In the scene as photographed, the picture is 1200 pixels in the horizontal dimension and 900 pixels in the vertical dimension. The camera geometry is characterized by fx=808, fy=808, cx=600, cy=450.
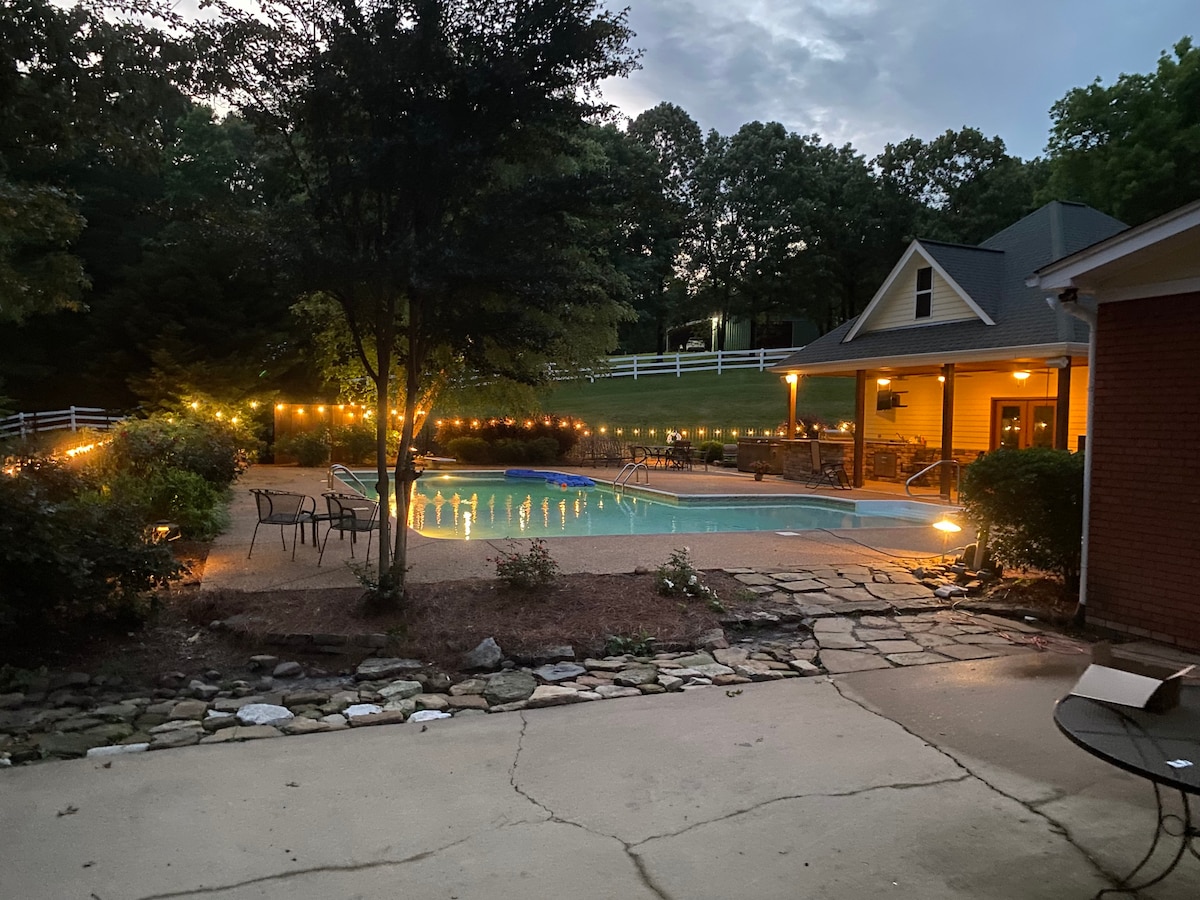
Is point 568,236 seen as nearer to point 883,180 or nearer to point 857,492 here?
point 857,492

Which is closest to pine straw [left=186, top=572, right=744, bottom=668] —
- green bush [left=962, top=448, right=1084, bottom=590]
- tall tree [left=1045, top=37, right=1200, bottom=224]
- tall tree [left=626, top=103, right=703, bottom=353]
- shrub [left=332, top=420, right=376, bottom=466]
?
green bush [left=962, top=448, right=1084, bottom=590]

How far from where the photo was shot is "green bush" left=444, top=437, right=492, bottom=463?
78.4 ft

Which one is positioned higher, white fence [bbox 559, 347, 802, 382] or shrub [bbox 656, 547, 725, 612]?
white fence [bbox 559, 347, 802, 382]

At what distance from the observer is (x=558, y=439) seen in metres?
24.2

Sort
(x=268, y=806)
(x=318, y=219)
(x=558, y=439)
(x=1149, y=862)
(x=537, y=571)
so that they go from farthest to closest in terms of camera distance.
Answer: (x=558, y=439) → (x=537, y=571) → (x=318, y=219) → (x=268, y=806) → (x=1149, y=862)

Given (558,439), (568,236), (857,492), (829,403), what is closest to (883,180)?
(829,403)

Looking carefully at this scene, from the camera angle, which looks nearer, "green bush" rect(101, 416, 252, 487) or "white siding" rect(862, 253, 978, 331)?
"green bush" rect(101, 416, 252, 487)

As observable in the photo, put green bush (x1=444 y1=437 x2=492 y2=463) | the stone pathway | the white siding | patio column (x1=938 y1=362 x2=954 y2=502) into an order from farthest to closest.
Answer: green bush (x1=444 y1=437 x2=492 y2=463) → the white siding → patio column (x1=938 y1=362 x2=954 y2=502) → the stone pathway

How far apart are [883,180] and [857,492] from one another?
86.7ft

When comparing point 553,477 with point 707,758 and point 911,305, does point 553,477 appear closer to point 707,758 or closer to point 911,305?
point 911,305

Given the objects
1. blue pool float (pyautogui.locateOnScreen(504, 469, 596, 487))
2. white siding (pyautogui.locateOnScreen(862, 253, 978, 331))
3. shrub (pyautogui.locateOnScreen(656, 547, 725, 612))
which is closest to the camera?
shrub (pyautogui.locateOnScreen(656, 547, 725, 612))

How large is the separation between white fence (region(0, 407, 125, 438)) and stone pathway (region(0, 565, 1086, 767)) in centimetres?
2161

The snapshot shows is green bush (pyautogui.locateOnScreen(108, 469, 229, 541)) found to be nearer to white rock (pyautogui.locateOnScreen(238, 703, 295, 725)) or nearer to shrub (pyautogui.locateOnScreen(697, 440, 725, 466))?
white rock (pyautogui.locateOnScreen(238, 703, 295, 725))

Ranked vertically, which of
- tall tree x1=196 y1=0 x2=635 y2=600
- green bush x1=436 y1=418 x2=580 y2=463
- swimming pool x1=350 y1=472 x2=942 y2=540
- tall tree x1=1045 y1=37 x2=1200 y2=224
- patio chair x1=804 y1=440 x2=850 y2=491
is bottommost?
swimming pool x1=350 y1=472 x2=942 y2=540
